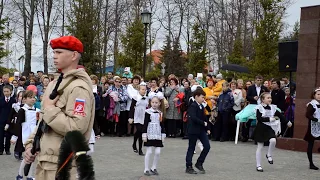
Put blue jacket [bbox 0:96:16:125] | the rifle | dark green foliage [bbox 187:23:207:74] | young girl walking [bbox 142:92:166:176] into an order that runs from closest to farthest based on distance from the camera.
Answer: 1. the rifle
2. young girl walking [bbox 142:92:166:176]
3. blue jacket [bbox 0:96:16:125]
4. dark green foliage [bbox 187:23:207:74]

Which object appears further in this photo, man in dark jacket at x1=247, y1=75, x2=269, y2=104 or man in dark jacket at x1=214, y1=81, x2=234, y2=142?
man in dark jacket at x1=214, y1=81, x2=234, y2=142

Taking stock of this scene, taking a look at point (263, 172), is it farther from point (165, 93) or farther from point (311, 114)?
point (165, 93)

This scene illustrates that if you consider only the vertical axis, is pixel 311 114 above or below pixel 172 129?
above

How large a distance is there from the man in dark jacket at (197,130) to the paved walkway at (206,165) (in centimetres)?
27

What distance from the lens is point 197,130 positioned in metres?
9.31

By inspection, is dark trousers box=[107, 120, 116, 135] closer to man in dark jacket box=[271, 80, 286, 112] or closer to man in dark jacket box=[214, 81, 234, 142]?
Answer: man in dark jacket box=[214, 81, 234, 142]

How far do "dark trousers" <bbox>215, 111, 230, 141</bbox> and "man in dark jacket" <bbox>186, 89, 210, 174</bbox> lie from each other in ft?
18.9

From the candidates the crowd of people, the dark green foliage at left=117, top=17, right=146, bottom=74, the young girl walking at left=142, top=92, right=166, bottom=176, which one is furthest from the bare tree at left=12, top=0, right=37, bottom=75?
the young girl walking at left=142, top=92, right=166, bottom=176

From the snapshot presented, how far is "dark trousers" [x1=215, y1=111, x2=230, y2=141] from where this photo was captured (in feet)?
49.6

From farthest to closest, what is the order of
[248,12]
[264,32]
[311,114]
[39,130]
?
[248,12] < [264,32] < [311,114] < [39,130]

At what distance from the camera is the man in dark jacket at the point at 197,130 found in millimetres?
9227

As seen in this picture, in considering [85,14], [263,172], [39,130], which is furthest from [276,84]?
[85,14]

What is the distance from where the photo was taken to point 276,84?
49.5ft

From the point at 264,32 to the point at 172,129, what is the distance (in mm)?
11292
